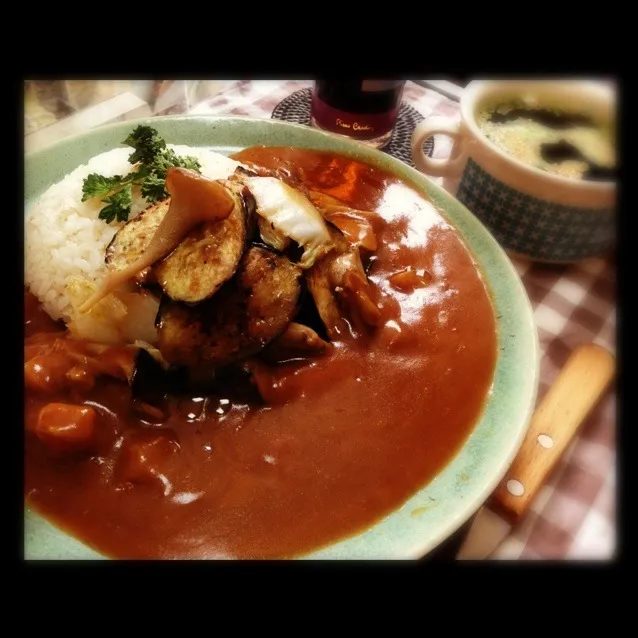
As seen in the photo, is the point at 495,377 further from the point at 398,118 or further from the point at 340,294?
the point at 398,118

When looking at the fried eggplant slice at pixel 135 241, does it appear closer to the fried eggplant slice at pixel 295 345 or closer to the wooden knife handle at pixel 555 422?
the fried eggplant slice at pixel 295 345

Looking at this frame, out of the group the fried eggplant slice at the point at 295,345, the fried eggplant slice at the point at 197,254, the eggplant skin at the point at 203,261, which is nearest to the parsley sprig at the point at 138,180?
the fried eggplant slice at the point at 197,254

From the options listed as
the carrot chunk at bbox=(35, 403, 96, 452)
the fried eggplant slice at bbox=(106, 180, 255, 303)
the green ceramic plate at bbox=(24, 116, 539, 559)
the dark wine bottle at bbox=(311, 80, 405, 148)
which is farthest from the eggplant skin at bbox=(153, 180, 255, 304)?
the dark wine bottle at bbox=(311, 80, 405, 148)

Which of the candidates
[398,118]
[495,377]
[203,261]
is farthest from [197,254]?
[398,118]

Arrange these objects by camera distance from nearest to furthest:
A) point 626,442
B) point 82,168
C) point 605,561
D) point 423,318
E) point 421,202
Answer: point 605,561
point 626,442
point 423,318
point 82,168
point 421,202

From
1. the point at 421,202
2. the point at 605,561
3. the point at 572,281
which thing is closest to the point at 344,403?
the point at 605,561

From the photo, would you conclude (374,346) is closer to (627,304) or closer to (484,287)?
(484,287)
